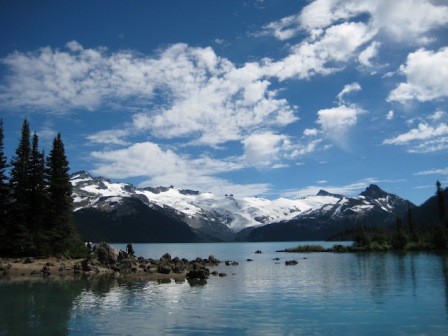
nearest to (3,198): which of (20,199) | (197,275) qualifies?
(20,199)

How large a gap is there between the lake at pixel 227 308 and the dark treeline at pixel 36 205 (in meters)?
19.9

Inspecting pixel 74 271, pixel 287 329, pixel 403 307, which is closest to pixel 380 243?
pixel 74 271

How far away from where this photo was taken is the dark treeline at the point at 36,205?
74375mm

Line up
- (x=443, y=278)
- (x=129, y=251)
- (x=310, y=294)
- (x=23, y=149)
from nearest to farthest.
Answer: (x=310, y=294), (x=443, y=278), (x=23, y=149), (x=129, y=251)

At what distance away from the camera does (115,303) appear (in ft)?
128

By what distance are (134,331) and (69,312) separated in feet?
32.6

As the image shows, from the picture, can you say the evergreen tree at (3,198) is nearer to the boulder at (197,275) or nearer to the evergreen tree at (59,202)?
the evergreen tree at (59,202)

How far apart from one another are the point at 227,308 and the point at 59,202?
54.6m

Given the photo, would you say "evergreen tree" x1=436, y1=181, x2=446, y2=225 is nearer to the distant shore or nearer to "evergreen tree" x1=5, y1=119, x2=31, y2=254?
the distant shore

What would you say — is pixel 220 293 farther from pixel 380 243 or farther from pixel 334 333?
pixel 380 243

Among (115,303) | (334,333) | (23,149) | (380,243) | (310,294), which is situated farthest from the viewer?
(380,243)

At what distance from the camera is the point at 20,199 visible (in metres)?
78.1

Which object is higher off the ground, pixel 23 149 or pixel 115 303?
pixel 23 149

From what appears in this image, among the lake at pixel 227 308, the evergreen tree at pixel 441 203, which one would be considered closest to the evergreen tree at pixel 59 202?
the lake at pixel 227 308
